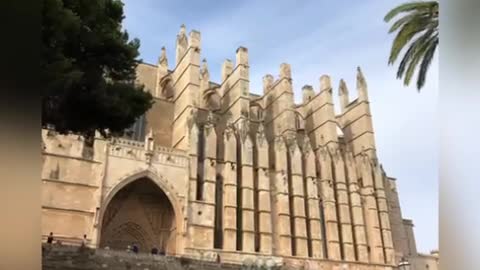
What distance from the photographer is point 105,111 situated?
1042 cm

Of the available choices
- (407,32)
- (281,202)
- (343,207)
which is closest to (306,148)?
(343,207)

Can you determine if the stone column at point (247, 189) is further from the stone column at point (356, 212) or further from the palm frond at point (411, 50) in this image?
the palm frond at point (411, 50)

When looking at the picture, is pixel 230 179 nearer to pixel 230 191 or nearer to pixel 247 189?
pixel 230 191

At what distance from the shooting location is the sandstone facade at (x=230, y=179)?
19.3 m

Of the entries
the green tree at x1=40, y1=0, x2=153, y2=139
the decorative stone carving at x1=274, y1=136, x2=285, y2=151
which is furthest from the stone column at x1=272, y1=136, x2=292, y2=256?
the green tree at x1=40, y1=0, x2=153, y2=139

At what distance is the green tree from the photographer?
9.49 metres

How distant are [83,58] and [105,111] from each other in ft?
4.11

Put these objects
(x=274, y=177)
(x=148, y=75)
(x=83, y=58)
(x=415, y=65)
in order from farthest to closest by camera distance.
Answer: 1. (x=148, y=75)
2. (x=274, y=177)
3. (x=83, y=58)
4. (x=415, y=65)

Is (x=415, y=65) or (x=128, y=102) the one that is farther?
(x=128, y=102)

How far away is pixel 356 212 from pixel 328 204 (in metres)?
1.86

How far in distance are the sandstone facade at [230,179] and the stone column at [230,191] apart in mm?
50

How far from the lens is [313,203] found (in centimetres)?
2441
